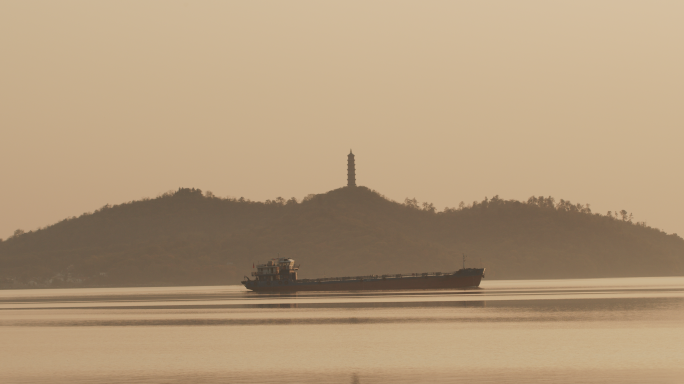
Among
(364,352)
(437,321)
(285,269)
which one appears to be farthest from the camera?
(285,269)

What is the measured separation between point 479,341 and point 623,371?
18.4m

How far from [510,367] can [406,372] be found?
6513 millimetres

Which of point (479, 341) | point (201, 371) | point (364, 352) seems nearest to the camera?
point (201, 371)

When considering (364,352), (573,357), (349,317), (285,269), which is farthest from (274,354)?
(285,269)

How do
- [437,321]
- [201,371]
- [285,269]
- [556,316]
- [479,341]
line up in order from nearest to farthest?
1. [201,371]
2. [479,341]
3. [437,321]
4. [556,316]
5. [285,269]

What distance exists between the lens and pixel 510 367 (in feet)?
161

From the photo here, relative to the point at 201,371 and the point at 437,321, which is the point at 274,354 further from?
the point at 437,321

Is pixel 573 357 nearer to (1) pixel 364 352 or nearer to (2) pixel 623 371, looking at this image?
(2) pixel 623 371

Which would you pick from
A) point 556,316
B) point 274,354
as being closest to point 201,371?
point 274,354

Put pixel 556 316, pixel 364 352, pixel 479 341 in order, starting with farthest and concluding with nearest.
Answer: pixel 556 316 → pixel 479 341 → pixel 364 352

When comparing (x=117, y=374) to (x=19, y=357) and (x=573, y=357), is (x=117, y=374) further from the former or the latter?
(x=573, y=357)

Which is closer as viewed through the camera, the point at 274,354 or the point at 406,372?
the point at 406,372

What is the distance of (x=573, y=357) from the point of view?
53281mm

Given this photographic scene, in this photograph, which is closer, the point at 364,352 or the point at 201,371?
the point at 201,371
